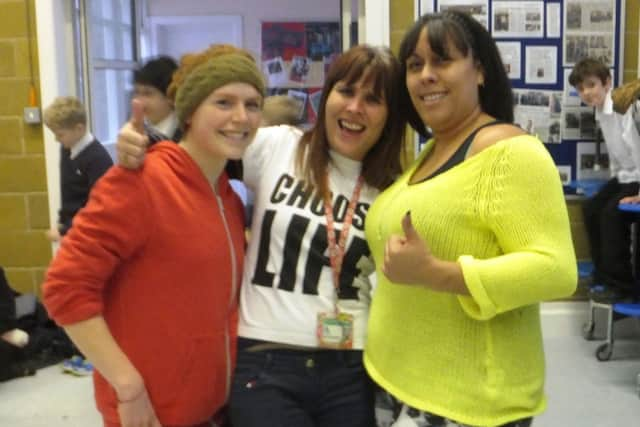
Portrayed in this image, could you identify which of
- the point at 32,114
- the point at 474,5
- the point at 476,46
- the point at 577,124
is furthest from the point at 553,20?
the point at 32,114

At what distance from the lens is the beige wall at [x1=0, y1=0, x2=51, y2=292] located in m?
4.00

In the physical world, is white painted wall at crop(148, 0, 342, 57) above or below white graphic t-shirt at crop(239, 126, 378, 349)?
above

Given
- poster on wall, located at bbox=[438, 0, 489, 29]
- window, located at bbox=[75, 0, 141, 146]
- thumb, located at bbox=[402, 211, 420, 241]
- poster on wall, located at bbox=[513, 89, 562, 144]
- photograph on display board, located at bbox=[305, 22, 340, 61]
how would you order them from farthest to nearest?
photograph on display board, located at bbox=[305, 22, 340, 61]
window, located at bbox=[75, 0, 141, 146]
poster on wall, located at bbox=[513, 89, 562, 144]
poster on wall, located at bbox=[438, 0, 489, 29]
thumb, located at bbox=[402, 211, 420, 241]

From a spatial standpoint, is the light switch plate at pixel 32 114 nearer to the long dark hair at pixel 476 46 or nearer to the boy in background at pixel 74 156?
the boy in background at pixel 74 156

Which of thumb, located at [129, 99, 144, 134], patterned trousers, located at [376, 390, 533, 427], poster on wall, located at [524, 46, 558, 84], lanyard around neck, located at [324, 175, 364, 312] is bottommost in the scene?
patterned trousers, located at [376, 390, 533, 427]

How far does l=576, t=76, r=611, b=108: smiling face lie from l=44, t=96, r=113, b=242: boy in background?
2531mm

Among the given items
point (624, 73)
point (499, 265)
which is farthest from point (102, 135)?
point (499, 265)

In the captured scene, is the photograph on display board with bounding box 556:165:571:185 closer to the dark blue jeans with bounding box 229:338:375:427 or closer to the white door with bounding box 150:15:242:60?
the dark blue jeans with bounding box 229:338:375:427

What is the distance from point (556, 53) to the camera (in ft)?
13.2

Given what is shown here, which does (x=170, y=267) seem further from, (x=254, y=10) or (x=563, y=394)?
(x=254, y=10)

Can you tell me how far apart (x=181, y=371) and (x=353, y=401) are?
1.22ft

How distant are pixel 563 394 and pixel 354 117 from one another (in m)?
2.26

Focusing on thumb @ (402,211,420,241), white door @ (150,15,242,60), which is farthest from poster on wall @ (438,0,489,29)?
thumb @ (402,211,420,241)

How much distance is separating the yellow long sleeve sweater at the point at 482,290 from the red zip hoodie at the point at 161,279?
34cm
